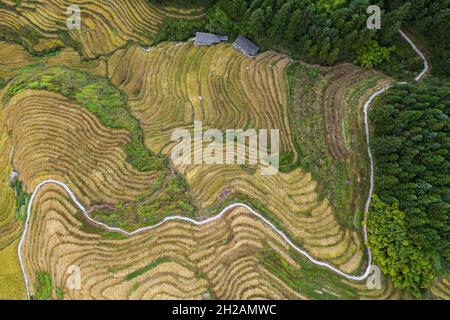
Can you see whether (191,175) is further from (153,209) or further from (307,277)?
(307,277)

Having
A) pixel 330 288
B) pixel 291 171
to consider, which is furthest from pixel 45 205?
pixel 330 288

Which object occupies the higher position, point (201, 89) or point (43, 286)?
point (201, 89)

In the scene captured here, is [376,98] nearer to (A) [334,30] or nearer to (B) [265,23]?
(A) [334,30]

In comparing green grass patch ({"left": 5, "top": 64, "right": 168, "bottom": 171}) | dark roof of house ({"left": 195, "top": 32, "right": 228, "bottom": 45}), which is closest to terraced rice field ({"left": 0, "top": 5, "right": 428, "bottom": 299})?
green grass patch ({"left": 5, "top": 64, "right": 168, "bottom": 171})

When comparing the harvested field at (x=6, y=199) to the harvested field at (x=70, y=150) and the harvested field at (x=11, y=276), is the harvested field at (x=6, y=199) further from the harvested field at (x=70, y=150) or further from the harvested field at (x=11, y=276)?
the harvested field at (x=70, y=150)

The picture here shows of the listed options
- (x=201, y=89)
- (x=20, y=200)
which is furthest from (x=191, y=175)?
(x=20, y=200)

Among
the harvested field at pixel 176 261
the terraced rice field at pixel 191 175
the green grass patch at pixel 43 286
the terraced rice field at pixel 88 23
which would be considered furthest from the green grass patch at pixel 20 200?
the terraced rice field at pixel 88 23
